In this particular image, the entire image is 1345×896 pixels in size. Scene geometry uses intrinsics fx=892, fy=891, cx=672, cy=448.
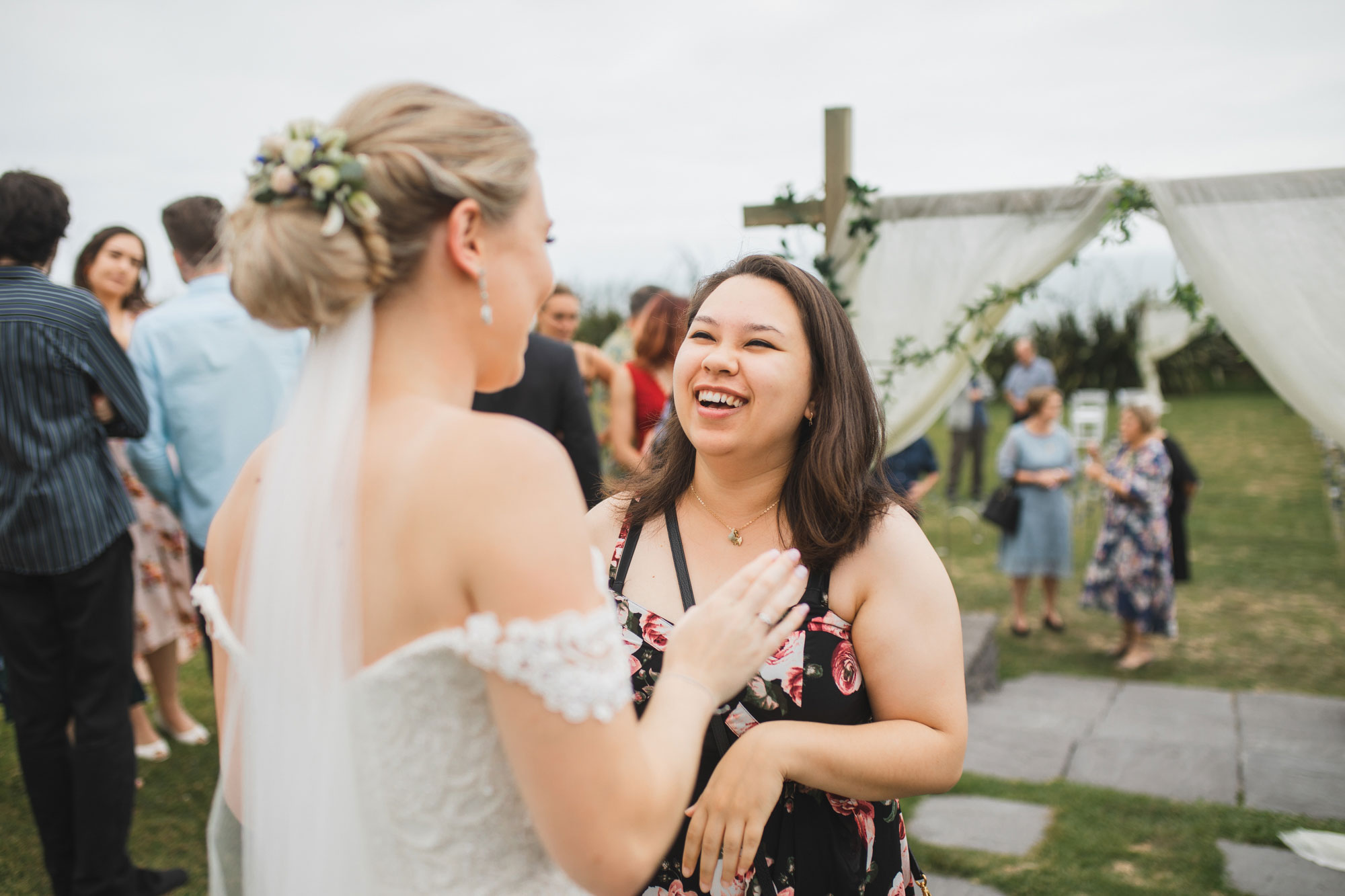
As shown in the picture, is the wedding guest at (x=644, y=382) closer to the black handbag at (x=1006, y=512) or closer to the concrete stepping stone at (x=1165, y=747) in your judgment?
the concrete stepping stone at (x=1165, y=747)

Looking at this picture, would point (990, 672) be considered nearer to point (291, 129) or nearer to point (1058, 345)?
point (291, 129)

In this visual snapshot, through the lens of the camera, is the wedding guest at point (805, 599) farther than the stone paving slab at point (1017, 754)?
No

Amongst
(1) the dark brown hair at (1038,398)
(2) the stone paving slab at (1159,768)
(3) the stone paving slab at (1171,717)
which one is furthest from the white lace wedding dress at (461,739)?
(1) the dark brown hair at (1038,398)

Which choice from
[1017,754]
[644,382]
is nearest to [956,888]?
[1017,754]

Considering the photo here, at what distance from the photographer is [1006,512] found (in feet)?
21.9

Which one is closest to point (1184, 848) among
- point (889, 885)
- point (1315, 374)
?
point (1315, 374)

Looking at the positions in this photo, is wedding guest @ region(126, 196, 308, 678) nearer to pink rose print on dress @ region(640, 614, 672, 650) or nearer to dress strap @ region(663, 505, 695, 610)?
dress strap @ region(663, 505, 695, 610)

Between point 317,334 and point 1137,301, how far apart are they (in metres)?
22.6

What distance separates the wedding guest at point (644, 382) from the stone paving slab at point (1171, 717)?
117 inches

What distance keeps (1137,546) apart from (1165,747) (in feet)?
6.02

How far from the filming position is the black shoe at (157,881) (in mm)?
3053

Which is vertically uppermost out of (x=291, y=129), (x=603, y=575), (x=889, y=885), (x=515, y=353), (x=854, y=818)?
(x=291, y=129)

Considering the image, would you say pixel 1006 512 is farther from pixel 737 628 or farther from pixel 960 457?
pixel 737 628

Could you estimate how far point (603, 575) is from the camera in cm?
108
